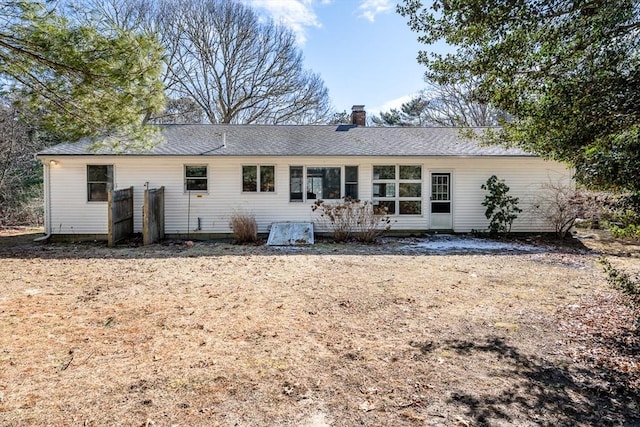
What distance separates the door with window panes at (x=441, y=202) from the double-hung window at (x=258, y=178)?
5.30 metres

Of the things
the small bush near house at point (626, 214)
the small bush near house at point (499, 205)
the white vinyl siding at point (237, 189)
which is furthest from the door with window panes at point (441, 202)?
the small bush near house at point (626, 214)

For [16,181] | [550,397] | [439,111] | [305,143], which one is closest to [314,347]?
[550,397]

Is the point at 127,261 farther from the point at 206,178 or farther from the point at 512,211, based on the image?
the point at 512,211

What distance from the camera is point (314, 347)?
152 inches

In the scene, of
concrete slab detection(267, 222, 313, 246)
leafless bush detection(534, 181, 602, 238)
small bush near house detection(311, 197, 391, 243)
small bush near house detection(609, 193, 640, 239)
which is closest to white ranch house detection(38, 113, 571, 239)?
leafless bush detection(534, 181, 602, 238)

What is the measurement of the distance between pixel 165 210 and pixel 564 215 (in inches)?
484

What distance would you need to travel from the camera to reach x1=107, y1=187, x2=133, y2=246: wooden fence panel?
33.5 feet

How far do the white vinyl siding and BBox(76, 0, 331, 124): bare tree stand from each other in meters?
12.1

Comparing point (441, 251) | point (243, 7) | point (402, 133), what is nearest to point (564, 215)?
point (441, 251)

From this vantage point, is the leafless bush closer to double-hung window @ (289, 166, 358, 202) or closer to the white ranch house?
the white ranch house

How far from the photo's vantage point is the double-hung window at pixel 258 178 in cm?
1225

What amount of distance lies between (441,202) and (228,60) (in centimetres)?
1651

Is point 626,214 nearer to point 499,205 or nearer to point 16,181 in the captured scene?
point 499,205

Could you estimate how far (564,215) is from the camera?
11.6 meters
